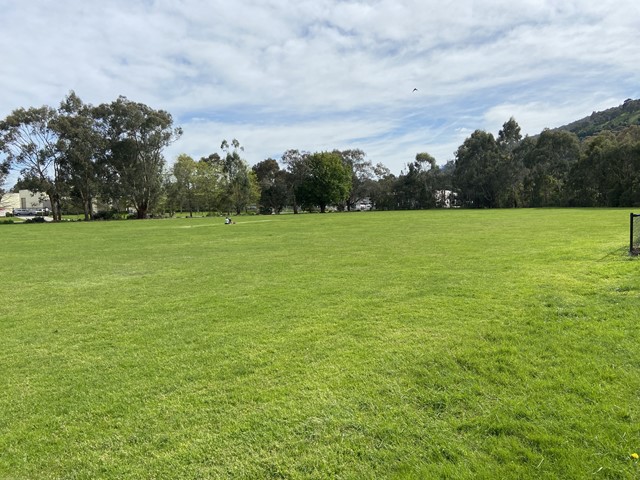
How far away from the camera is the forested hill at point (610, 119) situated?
10249 cm

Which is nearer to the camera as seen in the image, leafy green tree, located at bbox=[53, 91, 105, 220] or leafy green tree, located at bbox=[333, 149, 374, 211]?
leafy green tree, located at bbox=[53, 91, 105, 220]

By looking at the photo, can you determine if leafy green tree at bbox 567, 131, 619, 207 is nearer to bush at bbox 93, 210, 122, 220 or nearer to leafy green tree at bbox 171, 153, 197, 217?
leafy green tree at bbox 171, 153, 197, 217

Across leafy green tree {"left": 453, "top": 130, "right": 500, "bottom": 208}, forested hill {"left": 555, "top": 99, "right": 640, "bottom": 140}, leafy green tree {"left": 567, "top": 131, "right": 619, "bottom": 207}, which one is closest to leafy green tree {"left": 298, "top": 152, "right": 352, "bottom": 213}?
leafy green tree {"left": 453, "top": 130, "right": 500, "bottom": 208}

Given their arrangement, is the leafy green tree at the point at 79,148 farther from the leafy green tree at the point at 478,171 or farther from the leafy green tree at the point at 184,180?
the leafy green tree at the point at 478,171

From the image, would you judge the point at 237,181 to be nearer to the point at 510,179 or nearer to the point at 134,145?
the point at 134,145

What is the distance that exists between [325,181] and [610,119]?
99982 mm

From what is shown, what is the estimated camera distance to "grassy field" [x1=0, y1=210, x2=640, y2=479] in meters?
2.98

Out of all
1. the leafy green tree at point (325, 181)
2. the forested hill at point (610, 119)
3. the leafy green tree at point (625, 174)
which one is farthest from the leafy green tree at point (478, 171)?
the forested hill at point (610, 119)

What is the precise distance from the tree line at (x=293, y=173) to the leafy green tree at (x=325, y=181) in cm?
20

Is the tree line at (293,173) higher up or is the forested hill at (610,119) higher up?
the forested hill at (610,119)

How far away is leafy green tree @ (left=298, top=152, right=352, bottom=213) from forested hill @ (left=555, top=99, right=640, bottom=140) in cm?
6577

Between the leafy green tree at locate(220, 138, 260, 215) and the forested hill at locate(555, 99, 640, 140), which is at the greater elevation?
the forested hill at locate(555, 99, 640, 140)

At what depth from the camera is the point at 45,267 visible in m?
13.1

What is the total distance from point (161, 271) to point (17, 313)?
440 cm
